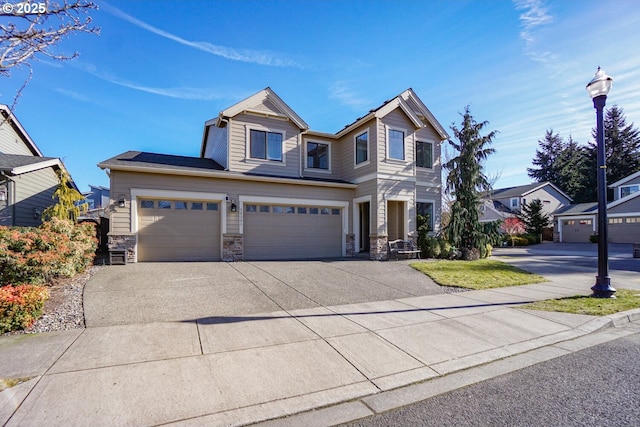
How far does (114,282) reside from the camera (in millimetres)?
7812

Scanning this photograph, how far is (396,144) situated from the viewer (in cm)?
1445

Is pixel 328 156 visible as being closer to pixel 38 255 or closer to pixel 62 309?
pixel 38 255

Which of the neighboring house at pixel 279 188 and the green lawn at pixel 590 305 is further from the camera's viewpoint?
the neighboring house at pixel 279 188

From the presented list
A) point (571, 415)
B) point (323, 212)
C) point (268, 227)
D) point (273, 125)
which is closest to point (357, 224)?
point (323, 212)

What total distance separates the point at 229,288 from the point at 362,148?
9.69 m

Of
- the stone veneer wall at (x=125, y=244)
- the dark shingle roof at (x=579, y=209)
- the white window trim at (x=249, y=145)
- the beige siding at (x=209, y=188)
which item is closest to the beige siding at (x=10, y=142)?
the beige siding at (x=209, y=188)

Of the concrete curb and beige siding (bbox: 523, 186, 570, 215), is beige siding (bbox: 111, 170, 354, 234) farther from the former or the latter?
beige siding (bbox: 523, 186, 570, 215)

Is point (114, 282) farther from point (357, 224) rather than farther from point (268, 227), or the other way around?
point (357, 224)

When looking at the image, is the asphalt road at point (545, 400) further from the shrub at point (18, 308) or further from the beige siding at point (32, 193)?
the beige siding at point (32, 193)

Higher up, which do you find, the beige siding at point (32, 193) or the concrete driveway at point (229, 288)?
the beige siding at point (32, 193)

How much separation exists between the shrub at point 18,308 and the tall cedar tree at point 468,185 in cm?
1457

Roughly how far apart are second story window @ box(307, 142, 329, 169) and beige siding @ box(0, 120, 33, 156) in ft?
47.0

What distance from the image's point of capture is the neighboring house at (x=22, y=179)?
483 inches

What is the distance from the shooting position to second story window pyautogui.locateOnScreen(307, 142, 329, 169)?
15695 millimetres
